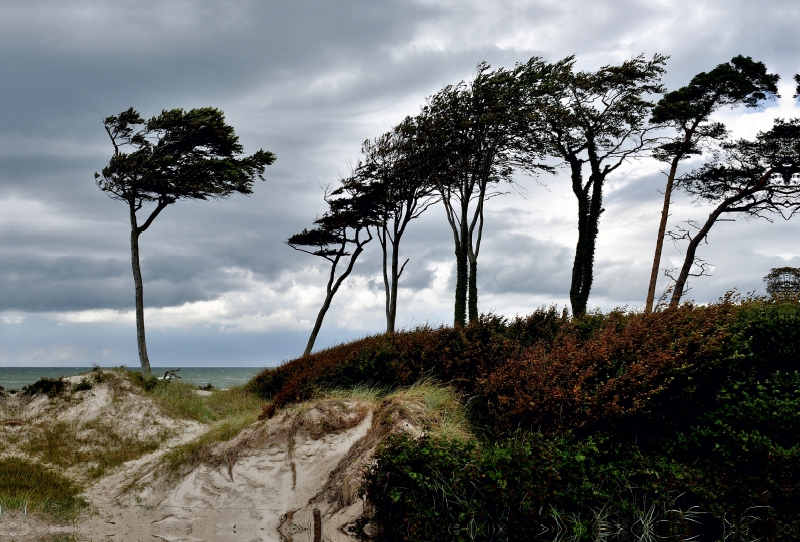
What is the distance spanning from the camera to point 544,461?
6699mm

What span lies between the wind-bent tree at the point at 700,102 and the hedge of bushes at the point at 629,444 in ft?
60.5

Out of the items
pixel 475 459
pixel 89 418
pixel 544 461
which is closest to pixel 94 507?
pixel 89 418

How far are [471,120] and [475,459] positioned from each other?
20.7 meters

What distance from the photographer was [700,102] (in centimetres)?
2781

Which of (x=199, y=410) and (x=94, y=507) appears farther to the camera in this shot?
(x=199, y=410)

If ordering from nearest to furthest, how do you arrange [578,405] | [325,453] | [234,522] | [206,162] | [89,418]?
[578,405] → [234,522] → [325,453] → [89,418] → [206,162]

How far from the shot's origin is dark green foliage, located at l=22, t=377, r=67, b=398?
16.4 m

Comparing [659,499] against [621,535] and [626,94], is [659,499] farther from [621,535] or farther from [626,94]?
[626,94]

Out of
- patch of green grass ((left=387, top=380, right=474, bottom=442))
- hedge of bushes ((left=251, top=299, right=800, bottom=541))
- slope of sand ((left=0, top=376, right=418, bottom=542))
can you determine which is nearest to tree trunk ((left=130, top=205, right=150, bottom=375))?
slope of sand ((left=0, top=376, right=418, bottom=542))

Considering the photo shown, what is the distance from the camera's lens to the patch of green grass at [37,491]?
925 centimetres

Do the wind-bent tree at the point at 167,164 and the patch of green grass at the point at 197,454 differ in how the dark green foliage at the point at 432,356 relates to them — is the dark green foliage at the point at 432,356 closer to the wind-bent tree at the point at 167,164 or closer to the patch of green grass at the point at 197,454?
the patch of green grass at the point at 197,454

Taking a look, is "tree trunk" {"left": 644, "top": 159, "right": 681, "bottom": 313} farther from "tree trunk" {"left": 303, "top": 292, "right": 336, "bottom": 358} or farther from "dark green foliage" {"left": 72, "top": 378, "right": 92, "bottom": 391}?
"dark green foliage" {"left": 72, "top": 378, "right": 92, "bottom": 391}

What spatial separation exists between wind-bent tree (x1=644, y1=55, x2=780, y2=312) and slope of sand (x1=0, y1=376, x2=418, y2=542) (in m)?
19.8

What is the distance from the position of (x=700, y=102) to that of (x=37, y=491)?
1156 inches
